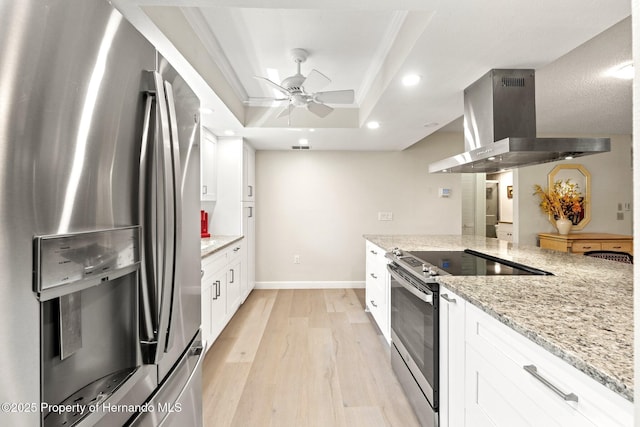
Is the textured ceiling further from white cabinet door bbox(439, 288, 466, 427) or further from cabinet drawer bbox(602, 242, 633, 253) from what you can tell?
cabinet drawer bbox(602, 242, 633, 253)

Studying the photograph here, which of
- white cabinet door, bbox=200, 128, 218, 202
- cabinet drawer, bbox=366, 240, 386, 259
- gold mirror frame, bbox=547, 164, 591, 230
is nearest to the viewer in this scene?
cabinet drawer, bbox=366, 240, 386, 259

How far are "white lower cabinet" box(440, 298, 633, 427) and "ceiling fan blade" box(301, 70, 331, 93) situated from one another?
1675 millimetres

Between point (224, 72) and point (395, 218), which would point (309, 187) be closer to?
point (395, 218)

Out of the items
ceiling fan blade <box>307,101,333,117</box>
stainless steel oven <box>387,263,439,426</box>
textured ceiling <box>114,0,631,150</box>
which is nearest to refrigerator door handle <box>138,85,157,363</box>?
textured ceiling <box>114,0,631,150</box>

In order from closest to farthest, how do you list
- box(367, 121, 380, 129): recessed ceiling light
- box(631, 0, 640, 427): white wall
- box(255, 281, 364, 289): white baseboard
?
box(631, 0, 640, 427): white wall < box(367, 121, 380, 129): recessed ceiling light < box(255, 281, 364, 289): white baseboard

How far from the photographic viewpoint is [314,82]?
7.88 ft

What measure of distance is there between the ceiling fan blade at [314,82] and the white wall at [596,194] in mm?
3576

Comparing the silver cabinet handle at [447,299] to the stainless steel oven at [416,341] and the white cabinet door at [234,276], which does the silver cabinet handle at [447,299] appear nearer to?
the stainless steel oven at [416,341]

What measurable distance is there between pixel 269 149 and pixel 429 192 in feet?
8.45

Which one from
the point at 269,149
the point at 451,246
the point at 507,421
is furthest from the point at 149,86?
the point at 269,149

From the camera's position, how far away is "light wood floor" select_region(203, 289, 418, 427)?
1.91 meters

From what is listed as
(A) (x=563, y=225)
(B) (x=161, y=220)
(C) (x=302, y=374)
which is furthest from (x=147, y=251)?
(A) (x=563, y=225)

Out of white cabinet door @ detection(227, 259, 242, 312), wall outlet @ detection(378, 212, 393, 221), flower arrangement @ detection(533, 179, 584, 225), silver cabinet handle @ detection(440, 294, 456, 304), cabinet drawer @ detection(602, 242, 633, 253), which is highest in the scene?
flower arrangement @ detection(533, 179, 584, 225)

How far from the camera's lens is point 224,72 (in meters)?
2.65
